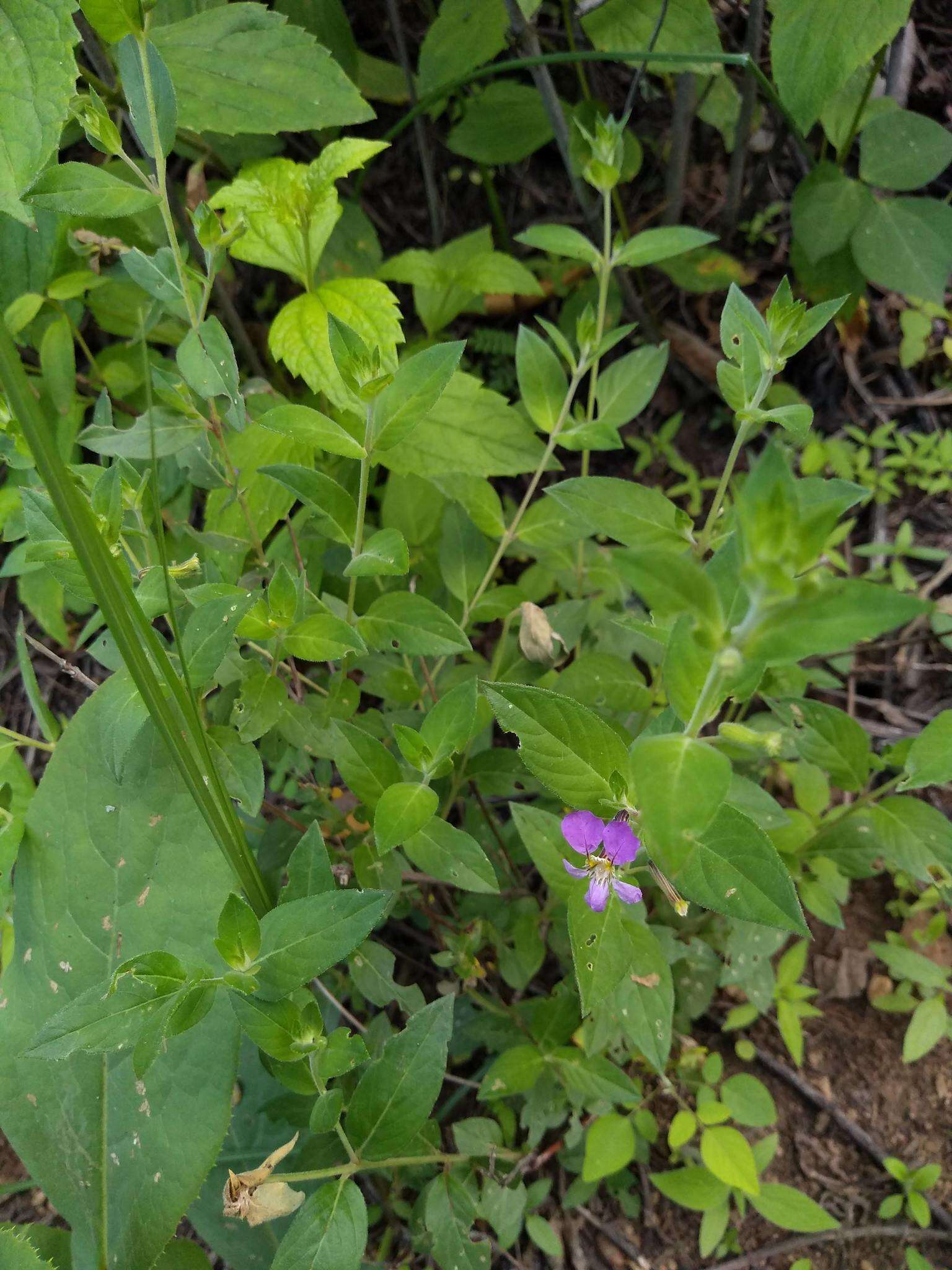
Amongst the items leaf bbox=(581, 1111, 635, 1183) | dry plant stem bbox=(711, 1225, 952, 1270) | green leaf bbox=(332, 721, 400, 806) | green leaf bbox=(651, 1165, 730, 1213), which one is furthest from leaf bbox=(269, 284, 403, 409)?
dry plant stem bbox=(711, 1225, 952, 1270)

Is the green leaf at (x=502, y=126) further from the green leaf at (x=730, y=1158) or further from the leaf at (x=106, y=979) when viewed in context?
the green leaf at (x=730, y=1158)

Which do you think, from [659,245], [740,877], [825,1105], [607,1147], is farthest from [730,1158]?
[659,245]

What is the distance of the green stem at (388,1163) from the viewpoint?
4.03 ft

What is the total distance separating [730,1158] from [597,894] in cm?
104

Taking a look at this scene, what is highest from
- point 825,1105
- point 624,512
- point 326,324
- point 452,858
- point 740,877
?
point 326,324

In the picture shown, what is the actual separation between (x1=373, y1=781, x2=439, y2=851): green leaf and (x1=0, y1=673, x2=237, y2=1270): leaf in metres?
0.39

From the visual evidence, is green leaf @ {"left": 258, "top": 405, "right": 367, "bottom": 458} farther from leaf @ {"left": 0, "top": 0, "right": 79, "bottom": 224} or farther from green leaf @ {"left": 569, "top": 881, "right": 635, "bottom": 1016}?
green leaf @ {"left": 569, "top": 881, "right": 635, "bottom": 1016}

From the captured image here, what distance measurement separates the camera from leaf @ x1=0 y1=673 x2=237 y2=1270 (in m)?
1.44

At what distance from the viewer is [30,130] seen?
1.32 m

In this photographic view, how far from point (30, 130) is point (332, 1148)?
168 centimetres

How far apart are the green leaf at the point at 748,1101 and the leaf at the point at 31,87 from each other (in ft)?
6.78

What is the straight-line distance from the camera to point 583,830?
1217mm

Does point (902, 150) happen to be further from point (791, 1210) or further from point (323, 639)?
point (791, 1210)

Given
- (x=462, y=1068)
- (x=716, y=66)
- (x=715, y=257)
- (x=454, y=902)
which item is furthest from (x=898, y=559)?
(x=462, y=1068)
